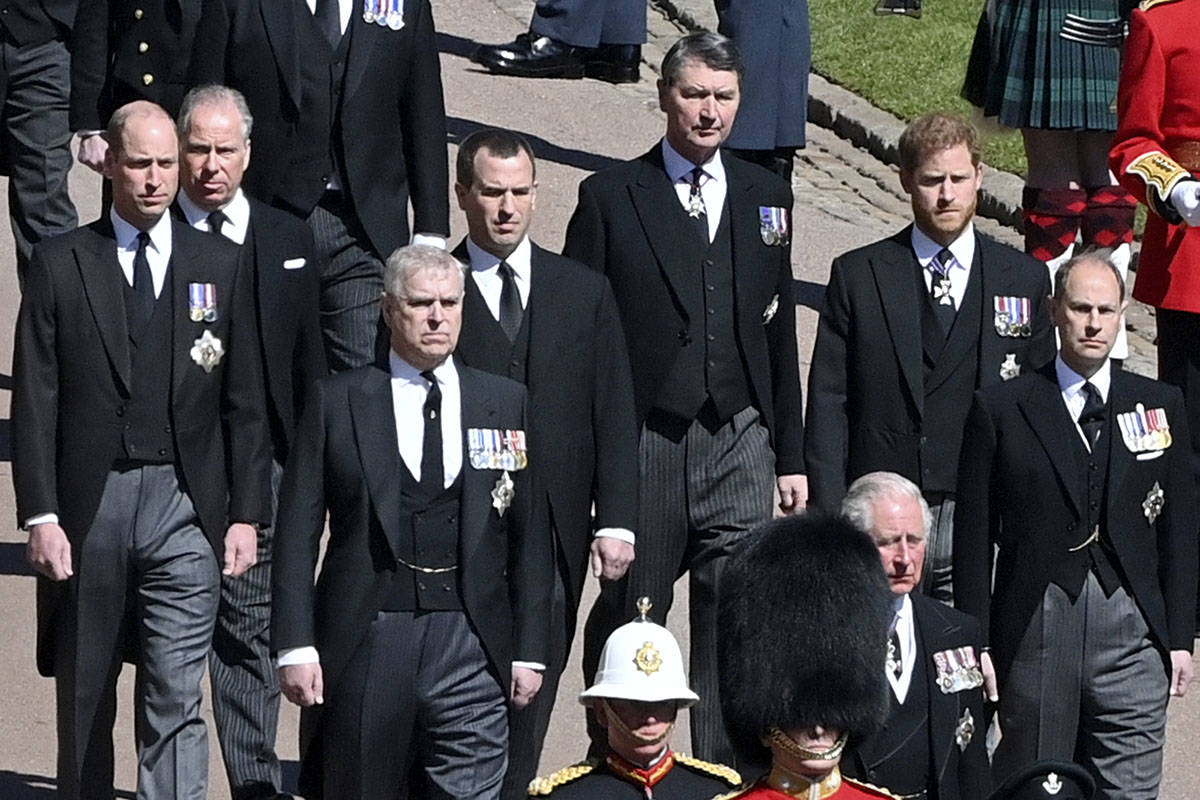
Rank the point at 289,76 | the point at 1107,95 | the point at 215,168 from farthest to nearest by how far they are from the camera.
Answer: the point at 1107,95 → the point at 289,76 → the point at 215,168

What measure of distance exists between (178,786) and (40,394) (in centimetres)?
106

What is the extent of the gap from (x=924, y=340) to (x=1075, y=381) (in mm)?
504

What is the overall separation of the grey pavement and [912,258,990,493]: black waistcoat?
130 cm

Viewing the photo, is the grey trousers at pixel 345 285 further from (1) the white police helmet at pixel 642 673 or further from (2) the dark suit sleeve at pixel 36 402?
(1) the white police helmet at pixel 642 673

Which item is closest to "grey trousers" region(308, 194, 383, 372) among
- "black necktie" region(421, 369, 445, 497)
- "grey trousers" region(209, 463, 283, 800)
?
"grey trousers" region(209, 463, 283, 800)

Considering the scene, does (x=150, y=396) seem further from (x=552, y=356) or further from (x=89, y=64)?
(x=89, y=64)

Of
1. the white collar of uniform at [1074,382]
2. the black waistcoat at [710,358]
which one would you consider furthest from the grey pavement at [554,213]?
the white collar of uniform at [1074,382]

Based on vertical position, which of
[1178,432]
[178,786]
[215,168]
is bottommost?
[178,786]

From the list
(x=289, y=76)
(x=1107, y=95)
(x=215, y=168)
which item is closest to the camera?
(x=215, y=168)

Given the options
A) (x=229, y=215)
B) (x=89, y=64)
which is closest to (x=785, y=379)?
(x=229, y=215)

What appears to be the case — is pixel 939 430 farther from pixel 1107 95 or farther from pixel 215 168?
pixel 1107 95

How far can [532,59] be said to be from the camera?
51.4 feet

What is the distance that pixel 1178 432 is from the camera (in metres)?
7.94

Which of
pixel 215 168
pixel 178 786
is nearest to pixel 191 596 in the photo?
pixel 178 786
